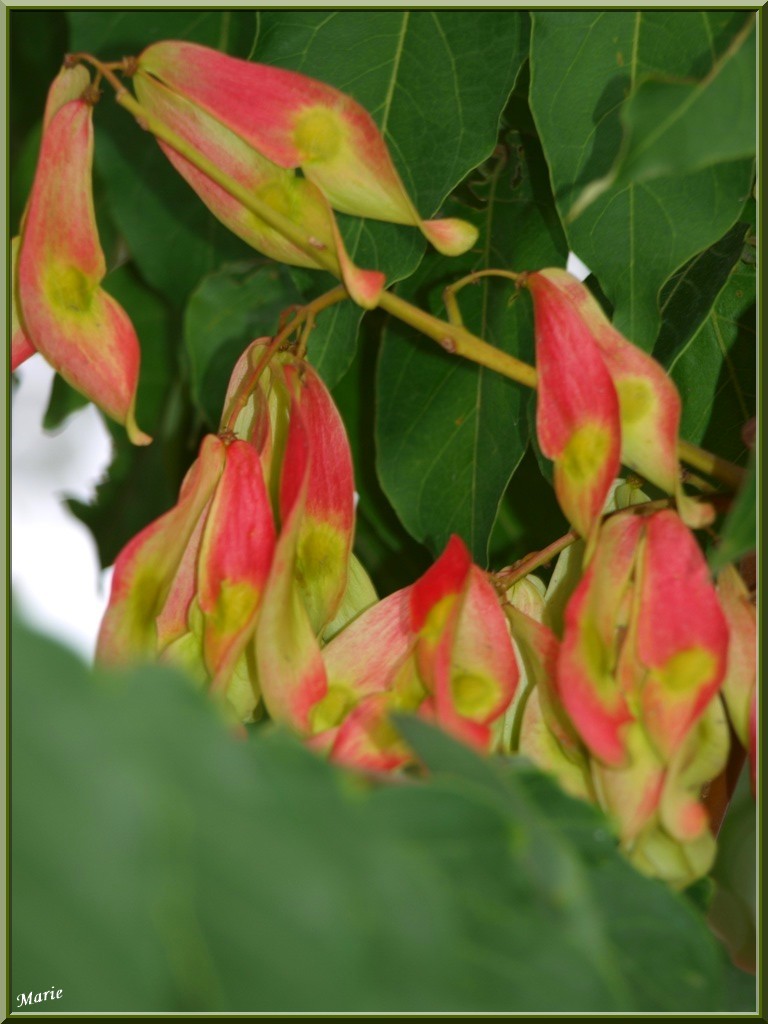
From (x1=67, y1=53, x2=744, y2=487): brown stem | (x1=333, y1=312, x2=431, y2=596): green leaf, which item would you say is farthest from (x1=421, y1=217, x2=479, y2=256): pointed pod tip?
(x1=333, y1=312, x2=431, y2=596): green leaf

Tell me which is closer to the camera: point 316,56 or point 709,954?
point 709,954

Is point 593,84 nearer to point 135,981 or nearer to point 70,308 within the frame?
point 70,308

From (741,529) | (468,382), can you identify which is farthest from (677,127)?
(468,382)

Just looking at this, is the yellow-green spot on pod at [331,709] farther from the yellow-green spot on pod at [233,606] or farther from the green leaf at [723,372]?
the green leaf at [723,372]

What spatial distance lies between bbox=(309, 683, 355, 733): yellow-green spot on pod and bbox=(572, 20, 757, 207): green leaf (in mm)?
128

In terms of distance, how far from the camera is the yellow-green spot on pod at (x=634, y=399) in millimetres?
294

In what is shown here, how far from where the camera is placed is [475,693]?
0.95 ft

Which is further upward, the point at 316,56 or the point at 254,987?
the point at 316,56

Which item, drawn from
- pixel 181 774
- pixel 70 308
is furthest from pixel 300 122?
pixel 181 774

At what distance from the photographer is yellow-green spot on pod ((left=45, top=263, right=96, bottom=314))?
0.30 meters

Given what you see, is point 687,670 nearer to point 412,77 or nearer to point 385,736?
point 385,736

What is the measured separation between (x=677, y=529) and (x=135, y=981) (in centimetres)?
17

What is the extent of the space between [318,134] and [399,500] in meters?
0.15

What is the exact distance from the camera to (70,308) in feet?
1.00
